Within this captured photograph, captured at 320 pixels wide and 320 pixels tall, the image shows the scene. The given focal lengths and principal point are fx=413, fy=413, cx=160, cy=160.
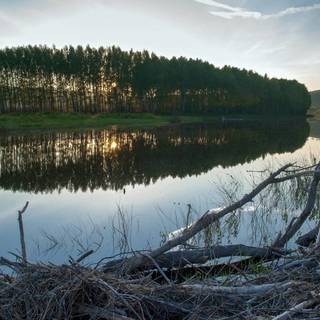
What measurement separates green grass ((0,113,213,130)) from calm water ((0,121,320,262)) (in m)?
29.6

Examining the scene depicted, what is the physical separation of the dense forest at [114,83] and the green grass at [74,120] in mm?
9636

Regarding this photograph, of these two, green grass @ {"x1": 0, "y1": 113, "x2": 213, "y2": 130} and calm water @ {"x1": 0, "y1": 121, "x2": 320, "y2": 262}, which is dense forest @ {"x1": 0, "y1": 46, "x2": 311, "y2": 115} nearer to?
green grass @ {"x1": 0, "y1": 113, "x2": 213, "y2": 130}

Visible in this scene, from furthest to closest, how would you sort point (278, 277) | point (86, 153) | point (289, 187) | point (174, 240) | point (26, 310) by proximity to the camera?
point (86, 153)
point (289, 187)
point (174, 240)
point (278, 277)
point (26, 310)

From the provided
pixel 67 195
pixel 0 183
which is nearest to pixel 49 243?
pixel 67 195

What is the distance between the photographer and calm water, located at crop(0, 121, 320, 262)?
9.26m

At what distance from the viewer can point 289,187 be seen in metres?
13.4

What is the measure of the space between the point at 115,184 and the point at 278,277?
12228 mm

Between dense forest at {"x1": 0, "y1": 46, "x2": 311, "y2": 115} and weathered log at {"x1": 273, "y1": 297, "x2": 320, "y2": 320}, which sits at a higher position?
dense forest at {"x1": 0, "y1": 46, "x2": 311, "y2": 115}

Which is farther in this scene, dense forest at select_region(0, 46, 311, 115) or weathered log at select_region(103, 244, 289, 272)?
Answer: dense forest at select_region(0, 46, 311, 115)

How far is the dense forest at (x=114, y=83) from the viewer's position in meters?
72.9

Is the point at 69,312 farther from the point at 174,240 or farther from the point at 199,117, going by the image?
the point at 199,117

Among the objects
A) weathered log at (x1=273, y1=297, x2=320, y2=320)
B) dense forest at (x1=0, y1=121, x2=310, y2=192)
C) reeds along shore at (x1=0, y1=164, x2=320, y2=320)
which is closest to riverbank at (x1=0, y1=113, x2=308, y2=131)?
dense forest at (x1=0, y1=121, x2=310, y2=192)

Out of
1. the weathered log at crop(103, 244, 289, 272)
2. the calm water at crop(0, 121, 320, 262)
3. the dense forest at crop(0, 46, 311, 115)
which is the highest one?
the dense forest at crop(0, 46, 311, 115)

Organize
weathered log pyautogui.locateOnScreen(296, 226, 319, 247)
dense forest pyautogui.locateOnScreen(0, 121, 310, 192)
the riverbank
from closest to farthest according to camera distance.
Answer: weathered log pyautogui.locateOnScreen(296, 226, 319, 247), dense forest pyautogui.locateOnScreen(0, 121, 310, 192), the riverbank
